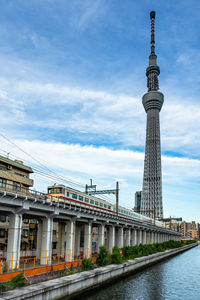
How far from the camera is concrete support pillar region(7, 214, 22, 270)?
2766cm

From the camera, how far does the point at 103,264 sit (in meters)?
35.4

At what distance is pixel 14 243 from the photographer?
2855 centimetres

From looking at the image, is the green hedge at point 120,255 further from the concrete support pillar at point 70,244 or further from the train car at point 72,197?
the train car at point 72,197

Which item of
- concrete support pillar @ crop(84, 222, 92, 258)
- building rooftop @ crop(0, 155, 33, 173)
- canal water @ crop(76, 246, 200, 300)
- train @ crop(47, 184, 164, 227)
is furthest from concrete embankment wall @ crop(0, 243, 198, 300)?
building rooftop @ crop(0, 155, 33, 173)

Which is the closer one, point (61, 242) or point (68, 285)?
point (68, 285)

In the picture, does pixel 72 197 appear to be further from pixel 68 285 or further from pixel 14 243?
pixel 68 285

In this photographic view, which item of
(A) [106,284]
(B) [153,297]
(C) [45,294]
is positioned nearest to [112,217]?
(A) [106,284]

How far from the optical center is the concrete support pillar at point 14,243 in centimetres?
2766

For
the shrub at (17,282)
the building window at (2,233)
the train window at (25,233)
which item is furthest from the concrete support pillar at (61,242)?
the shrub at (17,282)

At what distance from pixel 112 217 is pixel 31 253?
1698 cm

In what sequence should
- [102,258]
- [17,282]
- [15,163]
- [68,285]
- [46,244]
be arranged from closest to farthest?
1. [17,282]
2. [68,285]
3. [46,244]
4. [102,258]
5. [15,163]

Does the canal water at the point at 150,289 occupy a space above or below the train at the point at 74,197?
below

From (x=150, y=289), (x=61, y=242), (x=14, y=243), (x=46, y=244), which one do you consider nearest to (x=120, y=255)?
(x=150, y=289)

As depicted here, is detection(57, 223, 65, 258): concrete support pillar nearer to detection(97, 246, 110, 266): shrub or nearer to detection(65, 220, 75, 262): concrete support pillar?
detection(65, 220, 75, 262): concrete support pillar
